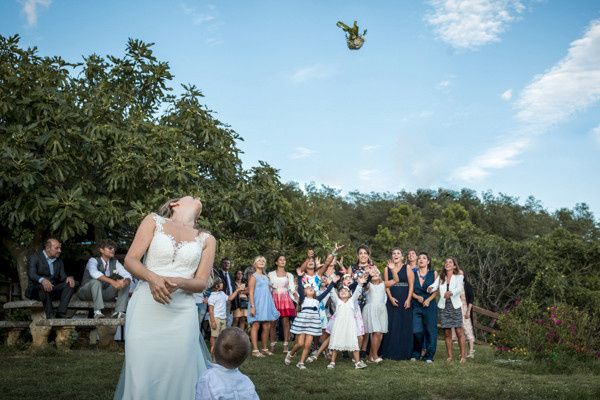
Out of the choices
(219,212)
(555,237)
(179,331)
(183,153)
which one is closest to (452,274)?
(219,212)

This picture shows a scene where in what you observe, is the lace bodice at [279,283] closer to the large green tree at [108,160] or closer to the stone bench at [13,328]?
the large green tree at [108,160]

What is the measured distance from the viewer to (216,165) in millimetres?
13477

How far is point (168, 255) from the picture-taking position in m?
4.56

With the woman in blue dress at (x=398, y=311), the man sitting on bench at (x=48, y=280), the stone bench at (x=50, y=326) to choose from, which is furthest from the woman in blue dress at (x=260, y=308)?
the man sitting on bench at (x=48, y=280)

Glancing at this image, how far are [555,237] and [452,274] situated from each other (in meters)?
10.9

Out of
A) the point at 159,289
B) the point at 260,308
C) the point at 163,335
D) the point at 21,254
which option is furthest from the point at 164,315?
the point at 21,254

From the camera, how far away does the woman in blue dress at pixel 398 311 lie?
39.0 feet

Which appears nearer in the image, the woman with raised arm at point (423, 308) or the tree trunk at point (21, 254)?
the woman with raised arm at point (423, 308)

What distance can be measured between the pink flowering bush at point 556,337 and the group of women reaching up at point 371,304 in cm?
96

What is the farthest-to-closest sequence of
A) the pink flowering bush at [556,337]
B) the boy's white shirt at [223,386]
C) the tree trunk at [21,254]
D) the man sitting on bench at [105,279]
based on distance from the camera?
1. the tree trunk at [21,254]
2. the man sitting on bench at [105,279]
3. the pink flowering bush at [556,337]
4. the boy's white shirt at [223,386]

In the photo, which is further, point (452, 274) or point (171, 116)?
point (171, 116)

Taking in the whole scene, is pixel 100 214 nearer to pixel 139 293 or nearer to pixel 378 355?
pixel 378 355

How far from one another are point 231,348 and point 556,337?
349 inches

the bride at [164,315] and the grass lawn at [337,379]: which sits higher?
the bride at [164,315]
